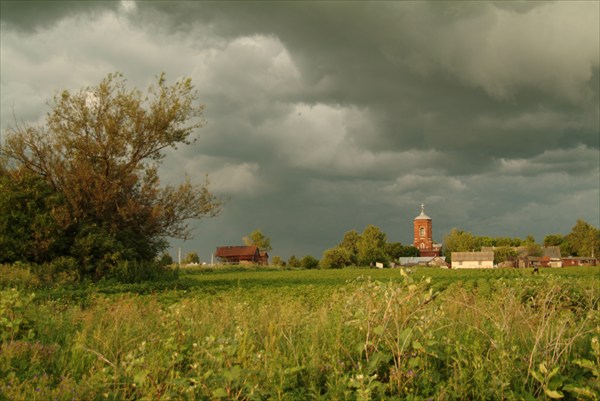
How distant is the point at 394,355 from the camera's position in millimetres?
5359

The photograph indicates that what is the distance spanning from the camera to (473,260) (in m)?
103

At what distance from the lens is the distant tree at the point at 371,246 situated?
99.7 m

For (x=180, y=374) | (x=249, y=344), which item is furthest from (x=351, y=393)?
(x=180, y=374)

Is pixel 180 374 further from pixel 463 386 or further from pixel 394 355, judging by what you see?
pixel 463 386

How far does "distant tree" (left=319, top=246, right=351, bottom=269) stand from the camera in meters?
84.8

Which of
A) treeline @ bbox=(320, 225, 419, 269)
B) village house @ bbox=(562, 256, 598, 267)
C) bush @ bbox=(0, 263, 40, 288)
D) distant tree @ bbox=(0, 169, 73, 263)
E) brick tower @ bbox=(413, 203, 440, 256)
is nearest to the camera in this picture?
bush @ bbox=(0, 263, 40, 288)

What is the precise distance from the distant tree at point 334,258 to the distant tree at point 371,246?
9.78m

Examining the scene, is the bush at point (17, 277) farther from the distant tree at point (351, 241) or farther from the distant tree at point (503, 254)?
the distant tree at point (503, 254)

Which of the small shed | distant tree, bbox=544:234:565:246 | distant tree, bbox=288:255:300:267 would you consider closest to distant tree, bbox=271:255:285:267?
distant tree, bbox=288:255:300:267

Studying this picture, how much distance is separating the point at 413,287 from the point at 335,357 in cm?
111

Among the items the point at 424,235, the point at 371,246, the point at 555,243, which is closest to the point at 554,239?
the point at 555,243

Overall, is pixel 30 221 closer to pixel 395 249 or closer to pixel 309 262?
pixel 309 262

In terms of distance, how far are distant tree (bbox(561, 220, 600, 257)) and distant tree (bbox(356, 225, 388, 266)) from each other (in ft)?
158

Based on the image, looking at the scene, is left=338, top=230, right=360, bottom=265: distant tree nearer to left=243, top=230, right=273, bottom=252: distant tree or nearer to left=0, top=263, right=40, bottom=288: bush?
left=243, top=230, right=273, bottom=252: distant tree
